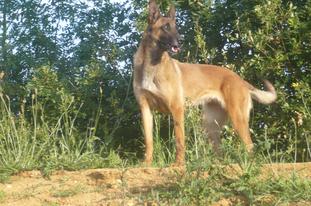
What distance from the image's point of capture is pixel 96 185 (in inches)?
211

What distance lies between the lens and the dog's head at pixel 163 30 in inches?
309

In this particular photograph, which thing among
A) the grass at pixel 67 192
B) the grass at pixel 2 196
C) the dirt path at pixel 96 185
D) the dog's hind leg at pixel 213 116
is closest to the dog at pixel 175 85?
the dog's hind leg at pixel 213 116

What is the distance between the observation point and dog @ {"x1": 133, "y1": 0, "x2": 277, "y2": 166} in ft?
25.8

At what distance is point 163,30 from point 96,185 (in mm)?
3162

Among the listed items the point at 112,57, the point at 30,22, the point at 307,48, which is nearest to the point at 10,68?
the point at 30,22

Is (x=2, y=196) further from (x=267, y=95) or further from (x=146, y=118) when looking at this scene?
(x=267, y=95)

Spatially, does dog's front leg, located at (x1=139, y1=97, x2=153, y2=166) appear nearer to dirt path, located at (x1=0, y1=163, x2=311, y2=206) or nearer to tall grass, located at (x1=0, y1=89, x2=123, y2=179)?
tall grass, located at (x1=0, y1=89, x2=123, y2=179)

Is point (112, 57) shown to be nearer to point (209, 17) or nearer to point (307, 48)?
point (209, 17)

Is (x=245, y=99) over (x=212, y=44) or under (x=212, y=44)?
under

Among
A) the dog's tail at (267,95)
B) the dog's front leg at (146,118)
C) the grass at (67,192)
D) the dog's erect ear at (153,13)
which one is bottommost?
the grass at (67,192)

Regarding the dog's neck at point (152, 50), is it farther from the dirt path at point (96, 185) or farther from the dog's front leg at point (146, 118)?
the dirt path at point (96, 185)

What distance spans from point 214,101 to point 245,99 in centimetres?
46

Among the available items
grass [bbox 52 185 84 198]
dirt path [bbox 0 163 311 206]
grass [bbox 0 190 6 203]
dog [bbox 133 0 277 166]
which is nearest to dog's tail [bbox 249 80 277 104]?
dog [bbox 133 0 277 166]

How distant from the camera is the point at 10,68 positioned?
394 inches
